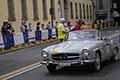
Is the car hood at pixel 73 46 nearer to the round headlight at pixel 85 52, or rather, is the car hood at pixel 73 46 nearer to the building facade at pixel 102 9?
the round headlight at pixel 85 52

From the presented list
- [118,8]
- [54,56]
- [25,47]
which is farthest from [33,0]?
[118,8]

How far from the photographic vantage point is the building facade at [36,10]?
1491 inches

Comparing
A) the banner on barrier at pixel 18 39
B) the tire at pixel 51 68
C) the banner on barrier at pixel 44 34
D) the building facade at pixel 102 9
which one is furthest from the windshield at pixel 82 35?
the building facade at pixel 102 9

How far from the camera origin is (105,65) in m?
15.5

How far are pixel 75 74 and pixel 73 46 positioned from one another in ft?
2.81

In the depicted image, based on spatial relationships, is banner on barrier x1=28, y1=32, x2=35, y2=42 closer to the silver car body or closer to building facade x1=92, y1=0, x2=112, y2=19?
the silver car body

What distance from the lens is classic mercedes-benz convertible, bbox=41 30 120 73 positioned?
13316 millimetres

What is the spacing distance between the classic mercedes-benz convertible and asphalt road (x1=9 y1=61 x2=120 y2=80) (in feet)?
0.97

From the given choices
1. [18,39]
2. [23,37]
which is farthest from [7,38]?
[23,37]

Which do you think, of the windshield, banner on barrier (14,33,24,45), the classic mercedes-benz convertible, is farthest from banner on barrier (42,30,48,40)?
the classic mercedes-benz convertible

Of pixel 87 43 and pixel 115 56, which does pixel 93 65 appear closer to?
pixel 87 43

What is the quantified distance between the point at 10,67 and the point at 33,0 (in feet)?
93.9

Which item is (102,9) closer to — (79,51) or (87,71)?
(87,71)

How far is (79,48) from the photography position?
13516 millimetres
